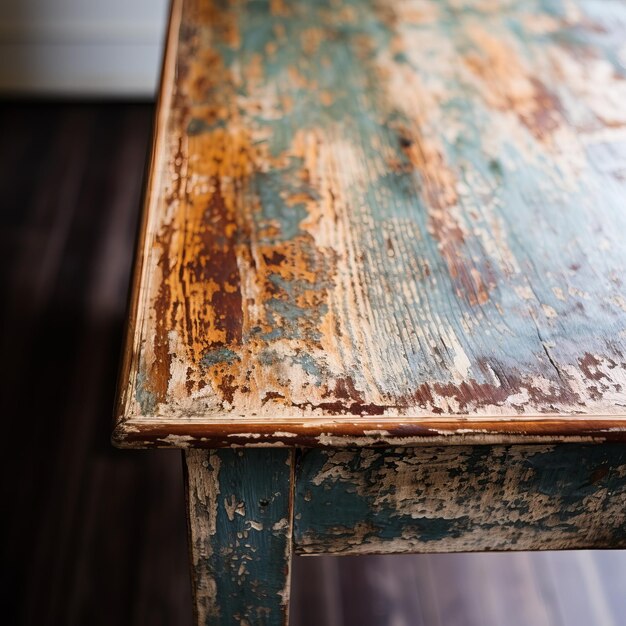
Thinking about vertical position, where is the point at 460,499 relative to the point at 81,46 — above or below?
below

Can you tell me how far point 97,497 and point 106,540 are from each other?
84mm

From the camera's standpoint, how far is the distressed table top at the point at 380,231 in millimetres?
515

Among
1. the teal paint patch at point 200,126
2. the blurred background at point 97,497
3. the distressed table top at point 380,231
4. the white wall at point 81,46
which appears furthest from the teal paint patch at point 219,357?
the white wall at point 81,46

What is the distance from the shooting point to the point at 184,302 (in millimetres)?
587

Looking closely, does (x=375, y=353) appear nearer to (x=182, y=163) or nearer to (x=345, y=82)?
(x=182, y=163)

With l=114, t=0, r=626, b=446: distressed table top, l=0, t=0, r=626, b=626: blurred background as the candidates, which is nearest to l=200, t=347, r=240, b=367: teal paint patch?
l=114, t=0, r=626, b=446: distressed table top

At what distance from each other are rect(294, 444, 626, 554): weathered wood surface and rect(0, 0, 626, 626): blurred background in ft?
1.75

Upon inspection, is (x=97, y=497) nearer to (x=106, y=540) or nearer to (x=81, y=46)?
(x=106, y=540)

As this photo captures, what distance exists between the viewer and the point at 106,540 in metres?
1.17

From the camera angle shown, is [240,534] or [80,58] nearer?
[240,534]

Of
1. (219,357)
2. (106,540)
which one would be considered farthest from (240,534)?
(106,540)

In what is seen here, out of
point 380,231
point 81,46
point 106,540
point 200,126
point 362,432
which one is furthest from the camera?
point 81,46

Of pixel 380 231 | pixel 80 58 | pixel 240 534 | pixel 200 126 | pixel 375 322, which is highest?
pixel 80 58

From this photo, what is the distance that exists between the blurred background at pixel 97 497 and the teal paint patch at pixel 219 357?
585 millimetres
